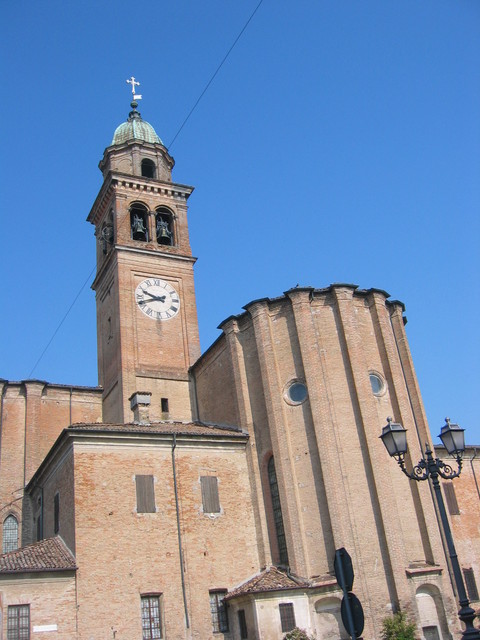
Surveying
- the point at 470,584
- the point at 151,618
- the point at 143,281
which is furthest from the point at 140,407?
the point at 470,584

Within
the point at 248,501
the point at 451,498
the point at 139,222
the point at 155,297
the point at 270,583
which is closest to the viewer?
the point at 270,583

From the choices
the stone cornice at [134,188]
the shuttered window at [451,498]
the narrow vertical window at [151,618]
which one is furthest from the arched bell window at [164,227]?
the narrow vertical window at [151,618]

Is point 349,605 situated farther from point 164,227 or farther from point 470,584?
point 164,227

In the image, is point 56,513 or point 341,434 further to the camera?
point 56,513

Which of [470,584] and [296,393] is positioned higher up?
[296,393]

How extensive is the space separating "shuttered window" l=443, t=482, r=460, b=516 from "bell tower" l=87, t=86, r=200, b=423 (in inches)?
449

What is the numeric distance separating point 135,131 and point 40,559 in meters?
24.9

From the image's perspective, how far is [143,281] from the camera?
3139cm

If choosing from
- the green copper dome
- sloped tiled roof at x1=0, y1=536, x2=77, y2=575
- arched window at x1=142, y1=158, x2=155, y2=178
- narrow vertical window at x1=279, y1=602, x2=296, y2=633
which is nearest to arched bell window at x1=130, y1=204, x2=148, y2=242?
arched window at x1=142, y1=158, x2=155, y2=178

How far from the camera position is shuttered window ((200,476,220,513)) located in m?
21.5

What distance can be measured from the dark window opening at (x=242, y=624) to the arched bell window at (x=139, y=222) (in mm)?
19110

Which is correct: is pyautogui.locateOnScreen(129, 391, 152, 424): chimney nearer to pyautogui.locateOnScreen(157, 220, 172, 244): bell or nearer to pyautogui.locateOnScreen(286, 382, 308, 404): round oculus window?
pyautogui.locateOnScreen(286, 382, 308, 404): round oculus window

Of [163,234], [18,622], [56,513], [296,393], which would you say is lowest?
[18,622]

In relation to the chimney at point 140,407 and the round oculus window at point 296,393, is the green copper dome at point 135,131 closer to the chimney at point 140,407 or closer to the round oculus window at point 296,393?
the chimney at point 140,407
